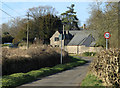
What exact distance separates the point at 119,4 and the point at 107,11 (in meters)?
1.85

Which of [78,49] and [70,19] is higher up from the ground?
[70,19]

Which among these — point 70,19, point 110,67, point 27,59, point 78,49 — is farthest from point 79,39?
point 110,67

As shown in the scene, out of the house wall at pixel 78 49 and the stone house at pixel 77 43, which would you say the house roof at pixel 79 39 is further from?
the house wall at pixel 78 49

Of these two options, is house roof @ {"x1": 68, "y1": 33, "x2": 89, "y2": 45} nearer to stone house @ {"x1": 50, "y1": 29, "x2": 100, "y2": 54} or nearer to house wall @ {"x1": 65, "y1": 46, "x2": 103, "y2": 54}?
stone house @ {"x1": 50, "y1": 29, "x2": 100, "y2": 54}

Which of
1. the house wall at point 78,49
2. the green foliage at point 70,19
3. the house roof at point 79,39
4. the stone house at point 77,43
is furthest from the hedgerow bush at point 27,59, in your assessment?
the green foliage at point 70,19

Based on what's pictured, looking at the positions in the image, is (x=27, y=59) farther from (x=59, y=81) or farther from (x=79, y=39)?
(x=79, y=39)

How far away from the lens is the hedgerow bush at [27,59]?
47.7ft

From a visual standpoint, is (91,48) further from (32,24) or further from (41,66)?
(41,66)

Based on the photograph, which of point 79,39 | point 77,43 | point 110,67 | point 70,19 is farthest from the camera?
point 70,19

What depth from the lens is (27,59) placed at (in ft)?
56.5

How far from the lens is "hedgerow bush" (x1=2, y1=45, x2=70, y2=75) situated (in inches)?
572

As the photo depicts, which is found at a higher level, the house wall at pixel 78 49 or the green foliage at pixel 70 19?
the green foliage at pixel 70 19

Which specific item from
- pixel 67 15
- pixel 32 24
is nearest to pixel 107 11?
pixel 32 24

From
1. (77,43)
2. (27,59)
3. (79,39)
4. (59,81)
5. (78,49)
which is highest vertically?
(79,39)
